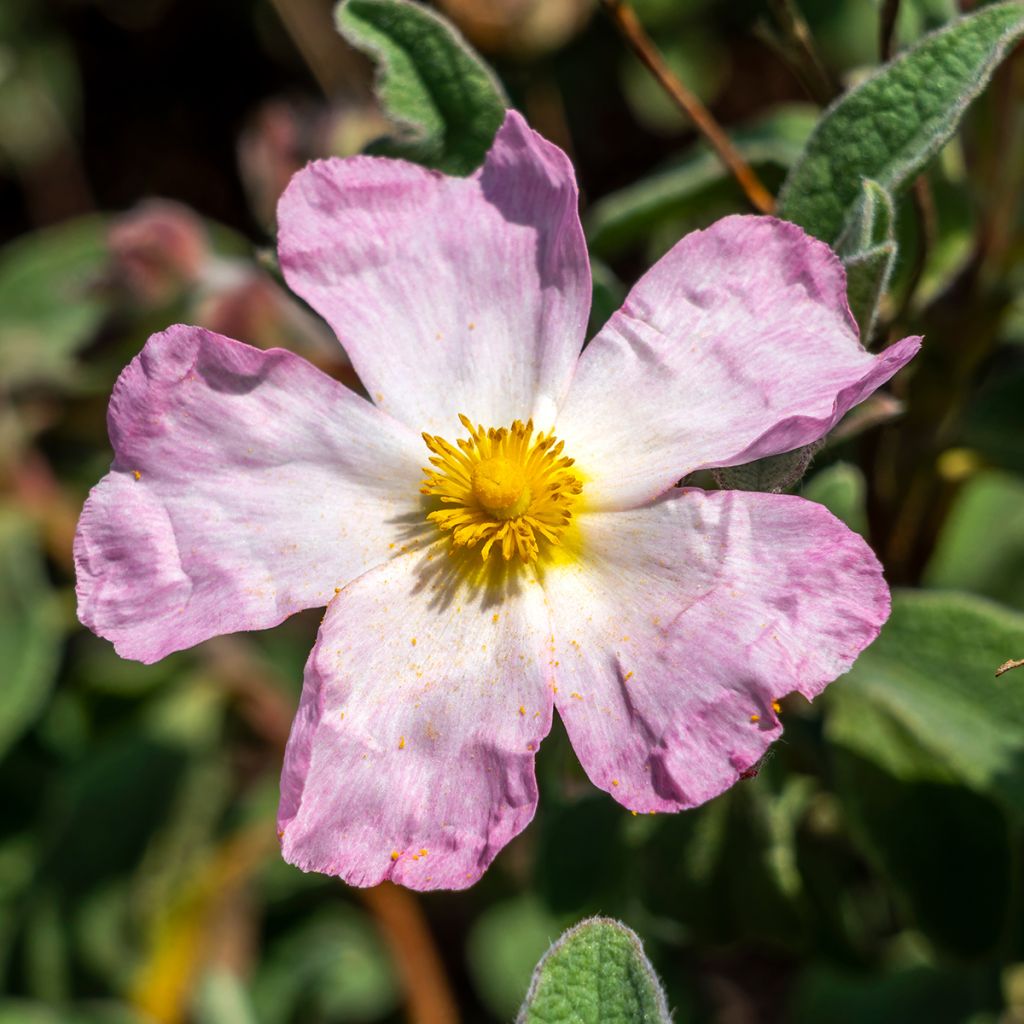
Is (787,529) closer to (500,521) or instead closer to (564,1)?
(500,521)

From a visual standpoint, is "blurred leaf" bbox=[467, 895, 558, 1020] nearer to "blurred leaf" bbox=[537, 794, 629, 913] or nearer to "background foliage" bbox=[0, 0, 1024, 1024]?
"background foliage" bbox=[0, 0, 1024, 1024]

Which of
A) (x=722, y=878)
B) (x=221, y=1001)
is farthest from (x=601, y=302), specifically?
(x=221, y=1001)

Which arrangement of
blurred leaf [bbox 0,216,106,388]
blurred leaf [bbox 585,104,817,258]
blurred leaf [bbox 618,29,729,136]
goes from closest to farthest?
blurred leaf [bbox 585,104,817,258], blurred leaf [bbox 0,216,106,388], blurred leaf [bbox 618,29,729,136]

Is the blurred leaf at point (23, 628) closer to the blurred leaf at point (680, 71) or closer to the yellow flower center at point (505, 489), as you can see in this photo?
the yellow flower center at point (505, 489)

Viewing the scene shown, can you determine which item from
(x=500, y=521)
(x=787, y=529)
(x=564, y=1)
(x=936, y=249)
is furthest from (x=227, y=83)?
(x=787, y=529)

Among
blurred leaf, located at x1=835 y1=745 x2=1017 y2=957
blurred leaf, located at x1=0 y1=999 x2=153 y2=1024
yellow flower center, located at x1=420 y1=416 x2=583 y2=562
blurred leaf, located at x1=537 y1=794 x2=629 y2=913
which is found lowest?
blurred leaf, located at x1=0 y1=999 x2=153 y2=1024

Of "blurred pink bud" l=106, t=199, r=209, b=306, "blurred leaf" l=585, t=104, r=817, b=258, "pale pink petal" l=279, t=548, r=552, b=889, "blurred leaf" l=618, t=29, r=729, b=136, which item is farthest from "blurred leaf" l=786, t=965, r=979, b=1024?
"blurred leaf" l=618, t=29, r=729, b=136

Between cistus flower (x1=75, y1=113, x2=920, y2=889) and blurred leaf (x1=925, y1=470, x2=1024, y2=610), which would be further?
blurred leaf (x1=925, y1=470, x2=1024, y2=610)
